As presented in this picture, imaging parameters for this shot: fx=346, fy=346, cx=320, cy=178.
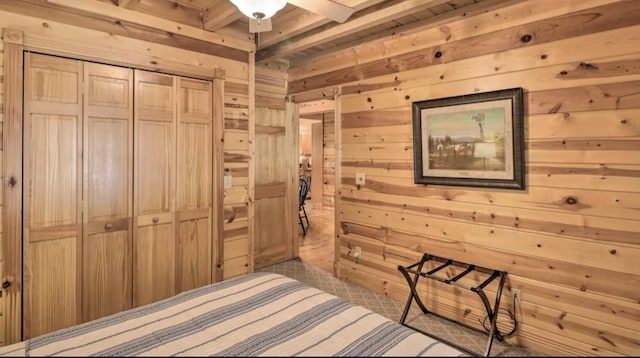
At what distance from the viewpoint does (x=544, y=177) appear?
232 centimetres

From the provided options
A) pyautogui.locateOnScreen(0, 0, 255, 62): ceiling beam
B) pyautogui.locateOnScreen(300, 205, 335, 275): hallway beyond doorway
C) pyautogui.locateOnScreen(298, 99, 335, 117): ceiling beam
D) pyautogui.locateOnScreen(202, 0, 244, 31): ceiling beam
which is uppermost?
pyautogui.locateOnScreen(298, 99, 335, 117): ceiling beam

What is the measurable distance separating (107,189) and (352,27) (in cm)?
235

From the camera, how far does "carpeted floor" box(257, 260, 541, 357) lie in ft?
8.08

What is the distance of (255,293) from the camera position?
5.99 feet

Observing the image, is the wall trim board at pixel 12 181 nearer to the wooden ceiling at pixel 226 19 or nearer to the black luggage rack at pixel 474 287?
the wooden ceiling at pixel 226 19

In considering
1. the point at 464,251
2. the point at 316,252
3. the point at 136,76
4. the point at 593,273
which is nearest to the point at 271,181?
the point at 316,252

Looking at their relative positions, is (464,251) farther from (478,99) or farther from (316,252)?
(316,252)

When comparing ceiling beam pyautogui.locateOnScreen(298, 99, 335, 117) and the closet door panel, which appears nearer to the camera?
the closet door panel

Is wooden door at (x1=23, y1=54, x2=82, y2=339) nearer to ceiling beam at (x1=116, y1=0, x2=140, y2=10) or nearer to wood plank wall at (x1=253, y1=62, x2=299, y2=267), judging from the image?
ceiling beam at (x1=116, y1=0, x2=140, y2=10)

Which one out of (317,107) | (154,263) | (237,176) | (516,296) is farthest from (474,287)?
(317,107)

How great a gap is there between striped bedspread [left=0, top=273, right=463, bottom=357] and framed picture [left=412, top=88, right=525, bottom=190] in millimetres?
1542

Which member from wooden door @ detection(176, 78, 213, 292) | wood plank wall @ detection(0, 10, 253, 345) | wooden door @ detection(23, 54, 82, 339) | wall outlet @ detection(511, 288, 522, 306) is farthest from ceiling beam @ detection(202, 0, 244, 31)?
wall outlet @ detection(511, 288, 522, 306)

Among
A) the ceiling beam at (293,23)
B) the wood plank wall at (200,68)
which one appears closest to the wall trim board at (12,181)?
the wood plank wall at (200,68)

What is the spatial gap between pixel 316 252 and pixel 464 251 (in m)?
2.46
